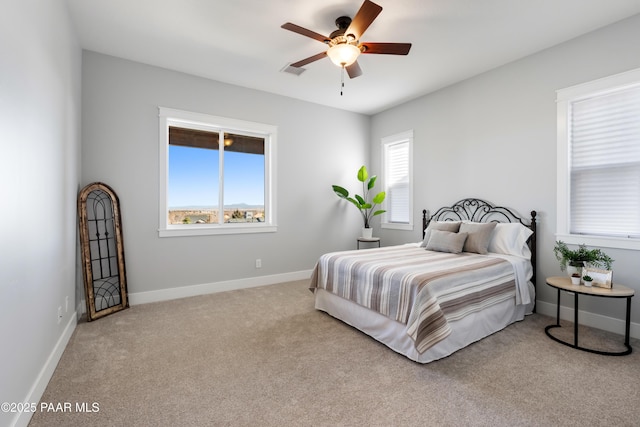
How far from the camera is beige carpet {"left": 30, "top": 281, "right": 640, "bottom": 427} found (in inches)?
68.1

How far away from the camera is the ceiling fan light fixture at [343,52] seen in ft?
8.52

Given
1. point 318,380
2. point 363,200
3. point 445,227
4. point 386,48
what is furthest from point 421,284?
point 363,200

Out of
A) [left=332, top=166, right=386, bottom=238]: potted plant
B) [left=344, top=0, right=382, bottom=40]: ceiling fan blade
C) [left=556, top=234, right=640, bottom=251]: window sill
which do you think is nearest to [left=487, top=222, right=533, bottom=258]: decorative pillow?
[left=556, top=234, right=640, bottom=251]: window sill

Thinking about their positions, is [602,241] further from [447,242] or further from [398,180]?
[398,180]

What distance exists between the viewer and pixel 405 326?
240 cm

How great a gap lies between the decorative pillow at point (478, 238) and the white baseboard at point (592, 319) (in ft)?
2.94

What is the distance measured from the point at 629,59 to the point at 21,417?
5.18 meters

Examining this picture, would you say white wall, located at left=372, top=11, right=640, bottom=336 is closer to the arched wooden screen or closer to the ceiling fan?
the ceiling fan

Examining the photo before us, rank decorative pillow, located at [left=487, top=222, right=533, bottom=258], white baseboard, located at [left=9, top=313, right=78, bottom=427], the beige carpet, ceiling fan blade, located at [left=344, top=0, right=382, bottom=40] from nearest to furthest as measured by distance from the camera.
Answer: white baseboard, located at [left=9, top=313, right=78, bottom=427]
the beige carpet
ceiling fan blade, located at [left=344, top=0, right=382, bottom=40]
decorative pillow, located at [left=487, top=222, right=533, bottom=258]

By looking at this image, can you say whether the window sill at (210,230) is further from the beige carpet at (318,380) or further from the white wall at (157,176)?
the beige carpet at (318,380)

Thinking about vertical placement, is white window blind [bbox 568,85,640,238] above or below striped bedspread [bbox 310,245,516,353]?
above

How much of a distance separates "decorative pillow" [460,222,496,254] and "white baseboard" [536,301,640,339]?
897 mm

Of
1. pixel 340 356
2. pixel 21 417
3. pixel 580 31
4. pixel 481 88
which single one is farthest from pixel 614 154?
pixel 21 417

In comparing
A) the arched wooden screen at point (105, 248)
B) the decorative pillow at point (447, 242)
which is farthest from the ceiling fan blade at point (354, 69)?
the arched wooden screen at point (105, 248)
